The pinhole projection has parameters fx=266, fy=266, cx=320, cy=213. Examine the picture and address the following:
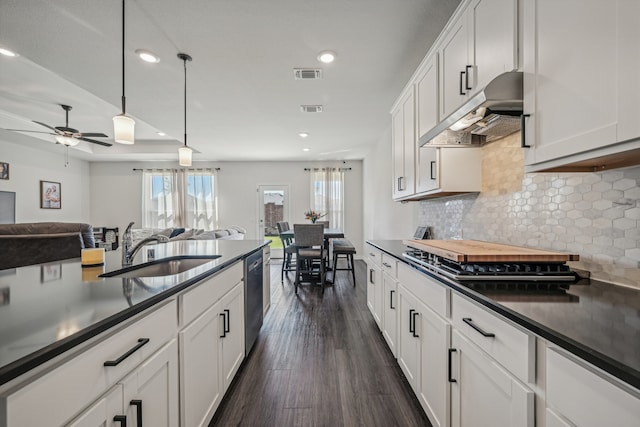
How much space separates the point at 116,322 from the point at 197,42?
220 cm

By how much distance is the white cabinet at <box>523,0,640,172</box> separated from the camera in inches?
28.5

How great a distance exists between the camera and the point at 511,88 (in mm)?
1119

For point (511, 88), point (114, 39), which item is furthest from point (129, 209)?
point (511, 88)

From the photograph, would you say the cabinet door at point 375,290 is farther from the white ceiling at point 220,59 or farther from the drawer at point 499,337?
the white ceiling at point 220,59

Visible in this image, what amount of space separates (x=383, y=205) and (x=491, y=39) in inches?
145

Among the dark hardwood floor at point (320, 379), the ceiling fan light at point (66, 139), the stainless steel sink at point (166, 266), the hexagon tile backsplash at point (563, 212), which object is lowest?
the dark hardwood floor at point (320, 379)

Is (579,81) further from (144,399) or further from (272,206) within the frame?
(272,206)

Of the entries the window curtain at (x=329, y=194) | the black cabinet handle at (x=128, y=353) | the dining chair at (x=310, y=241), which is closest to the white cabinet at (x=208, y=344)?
the black cabinet handle at (x=128, y=353)

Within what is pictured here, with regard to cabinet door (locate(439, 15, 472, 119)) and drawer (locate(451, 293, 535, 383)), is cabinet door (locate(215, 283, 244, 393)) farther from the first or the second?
cabinet door (locate(439, 15, 472, 119))

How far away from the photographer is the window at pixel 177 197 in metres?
6.78

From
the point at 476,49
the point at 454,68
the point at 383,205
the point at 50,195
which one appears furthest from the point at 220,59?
the point at 50,195

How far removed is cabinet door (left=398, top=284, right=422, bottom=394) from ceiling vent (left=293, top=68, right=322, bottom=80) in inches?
82.0

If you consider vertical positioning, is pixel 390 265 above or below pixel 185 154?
below

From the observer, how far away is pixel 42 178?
5.70 m
